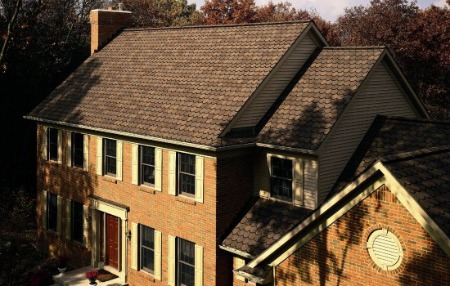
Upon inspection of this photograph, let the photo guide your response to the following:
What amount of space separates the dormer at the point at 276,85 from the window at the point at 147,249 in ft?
18.7

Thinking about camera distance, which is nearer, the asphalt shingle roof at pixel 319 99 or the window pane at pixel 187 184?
the asphalt shingle roof at pixel 319 99

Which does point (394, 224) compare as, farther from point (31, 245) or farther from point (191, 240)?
point (31, 245)

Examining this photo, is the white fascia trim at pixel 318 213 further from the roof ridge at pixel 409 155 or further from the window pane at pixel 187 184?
the window pane at pixel 187 184

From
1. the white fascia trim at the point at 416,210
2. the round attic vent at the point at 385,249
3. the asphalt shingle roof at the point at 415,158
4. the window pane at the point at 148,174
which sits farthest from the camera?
the window pane at the point at 148,174

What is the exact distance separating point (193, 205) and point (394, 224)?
9039mm

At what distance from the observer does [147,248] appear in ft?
71.2

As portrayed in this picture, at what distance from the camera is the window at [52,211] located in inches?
1065

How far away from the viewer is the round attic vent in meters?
11.7

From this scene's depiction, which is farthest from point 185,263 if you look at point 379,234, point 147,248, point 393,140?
point 379,234

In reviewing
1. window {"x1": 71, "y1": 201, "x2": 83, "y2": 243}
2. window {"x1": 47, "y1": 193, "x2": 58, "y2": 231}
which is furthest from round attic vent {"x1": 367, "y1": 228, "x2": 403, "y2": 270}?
window {"x1": 47, "y1": 193, "x2": 58, "y2": 231}

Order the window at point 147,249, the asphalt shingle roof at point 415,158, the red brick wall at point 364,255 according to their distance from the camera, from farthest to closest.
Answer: the window at point 147,249
the asphalt shingle roof at point 415,158
the red brick wall at point 364,255

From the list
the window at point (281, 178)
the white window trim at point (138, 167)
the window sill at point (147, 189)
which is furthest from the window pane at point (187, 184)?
the window at point (281, 178)

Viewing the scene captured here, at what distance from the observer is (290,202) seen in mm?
18672

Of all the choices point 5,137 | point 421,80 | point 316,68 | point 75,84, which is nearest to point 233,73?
point 316,68
